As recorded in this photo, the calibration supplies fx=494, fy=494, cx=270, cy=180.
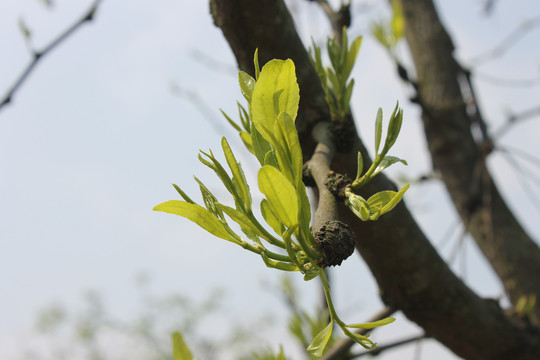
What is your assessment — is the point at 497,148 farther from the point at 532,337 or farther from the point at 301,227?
the point at 301,227

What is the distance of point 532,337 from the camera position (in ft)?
2.90

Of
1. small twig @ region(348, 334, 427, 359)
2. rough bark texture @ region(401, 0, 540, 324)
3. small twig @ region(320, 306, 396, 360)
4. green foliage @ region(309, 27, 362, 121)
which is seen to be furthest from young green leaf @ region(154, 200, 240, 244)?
rough bark texture @ region(401, 0, 540, 324)

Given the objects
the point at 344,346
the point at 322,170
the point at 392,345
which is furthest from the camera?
the point at 392,345

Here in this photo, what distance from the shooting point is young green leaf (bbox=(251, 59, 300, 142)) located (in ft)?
1.02

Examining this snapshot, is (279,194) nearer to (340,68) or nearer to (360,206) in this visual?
(360,206)

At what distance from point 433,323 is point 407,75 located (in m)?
0.67

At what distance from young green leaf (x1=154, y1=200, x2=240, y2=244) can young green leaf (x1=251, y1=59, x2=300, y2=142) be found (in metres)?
0.06

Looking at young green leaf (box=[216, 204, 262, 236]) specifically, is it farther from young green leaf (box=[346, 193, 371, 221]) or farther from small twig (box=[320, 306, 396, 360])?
small twig (box=[320, 306, 396, 360])

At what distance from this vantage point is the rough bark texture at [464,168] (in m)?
1.27

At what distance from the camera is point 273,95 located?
1.03 feet

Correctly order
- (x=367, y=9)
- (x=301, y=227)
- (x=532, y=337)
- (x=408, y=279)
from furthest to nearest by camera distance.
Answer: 1. (x=367, y=9)
2. (x=532, y=337)
3. (x=408, y=279)
4. (x=301, y=227)

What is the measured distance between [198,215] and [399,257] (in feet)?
1.40

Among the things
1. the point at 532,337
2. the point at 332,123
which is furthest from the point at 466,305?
the point at 332,123

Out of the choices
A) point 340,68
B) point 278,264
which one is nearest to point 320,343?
point 278,264
